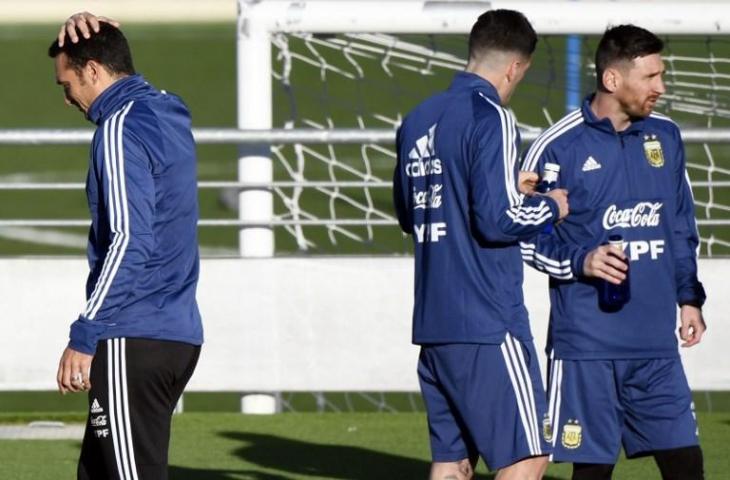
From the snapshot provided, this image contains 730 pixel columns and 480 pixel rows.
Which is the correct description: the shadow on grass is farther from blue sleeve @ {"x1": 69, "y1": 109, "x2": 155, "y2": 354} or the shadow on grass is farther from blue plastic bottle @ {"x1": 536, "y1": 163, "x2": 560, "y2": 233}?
blue sleeve @ {"x1": 69, "y1": 109, "x2": 155, "y2": 354}

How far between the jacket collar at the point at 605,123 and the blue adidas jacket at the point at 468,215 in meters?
0.67

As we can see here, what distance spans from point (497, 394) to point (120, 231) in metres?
1.27

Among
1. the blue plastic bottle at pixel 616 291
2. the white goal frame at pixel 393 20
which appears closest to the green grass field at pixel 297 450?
the white goal frame at pixel 393 20

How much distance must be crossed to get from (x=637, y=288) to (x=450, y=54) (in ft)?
13.0

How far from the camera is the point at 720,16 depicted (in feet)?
27.4

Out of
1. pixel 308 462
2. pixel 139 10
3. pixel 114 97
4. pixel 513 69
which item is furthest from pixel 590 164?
pixel 139 10

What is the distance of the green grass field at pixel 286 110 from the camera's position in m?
9.72

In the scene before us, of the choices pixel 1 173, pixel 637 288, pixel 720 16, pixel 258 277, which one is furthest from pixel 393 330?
pixel 1 173

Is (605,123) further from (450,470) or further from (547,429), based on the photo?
(450,470)

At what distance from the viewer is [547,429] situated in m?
5.59

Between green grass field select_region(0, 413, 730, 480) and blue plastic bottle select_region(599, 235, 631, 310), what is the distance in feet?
5.88

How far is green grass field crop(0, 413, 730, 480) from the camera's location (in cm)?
743

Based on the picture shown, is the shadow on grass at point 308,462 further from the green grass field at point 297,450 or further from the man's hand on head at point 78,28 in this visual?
the man's hand on head at point 78,28

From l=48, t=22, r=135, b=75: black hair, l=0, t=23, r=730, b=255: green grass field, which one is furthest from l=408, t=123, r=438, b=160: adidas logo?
l=0, t=23, r=730, b=255: green grass field
